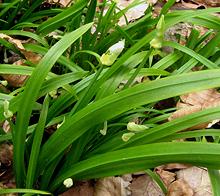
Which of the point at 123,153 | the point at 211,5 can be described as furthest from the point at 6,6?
the point at 211,5

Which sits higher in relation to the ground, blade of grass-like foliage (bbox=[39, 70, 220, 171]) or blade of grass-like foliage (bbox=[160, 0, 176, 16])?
blade of grass-like foliage (bbox=[160, 0, 176, 16])

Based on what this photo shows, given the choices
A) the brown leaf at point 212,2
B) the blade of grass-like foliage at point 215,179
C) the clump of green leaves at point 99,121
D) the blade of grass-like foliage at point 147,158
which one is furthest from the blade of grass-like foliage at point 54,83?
the brown leaf at point 212,2

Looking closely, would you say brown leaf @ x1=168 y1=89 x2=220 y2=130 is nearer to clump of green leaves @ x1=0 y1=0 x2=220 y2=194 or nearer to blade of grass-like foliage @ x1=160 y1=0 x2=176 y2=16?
clump of green leaves @ x1=0 y1=0 x2=220 y2=194

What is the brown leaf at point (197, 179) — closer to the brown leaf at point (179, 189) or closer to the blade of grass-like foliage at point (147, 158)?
the brown leaf at point (179, 189)

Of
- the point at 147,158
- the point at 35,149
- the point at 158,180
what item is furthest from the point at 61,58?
the point at 147,158

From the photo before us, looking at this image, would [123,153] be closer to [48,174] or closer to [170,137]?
[170,137]

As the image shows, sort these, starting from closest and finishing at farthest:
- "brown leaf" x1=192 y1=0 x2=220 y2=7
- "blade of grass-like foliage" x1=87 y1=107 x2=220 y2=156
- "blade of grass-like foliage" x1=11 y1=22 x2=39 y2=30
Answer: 1. "blade of grass-like foliage" x1=87 y1=107 x2=220 y2=156
2. "blade of grass-like foliage" x1=11 y1=22 x2=39 y2=30
3. "brown leaf" x1=192 y1=0 x2=220 y2=7

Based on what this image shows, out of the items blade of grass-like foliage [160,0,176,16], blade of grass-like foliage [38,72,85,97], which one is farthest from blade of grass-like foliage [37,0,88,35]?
blade of grass-like foliage [38,72,85,97]
